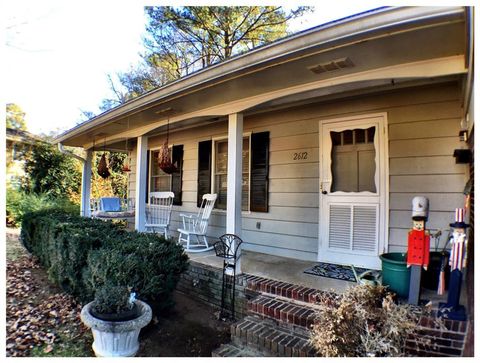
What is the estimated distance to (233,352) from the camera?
2.49m

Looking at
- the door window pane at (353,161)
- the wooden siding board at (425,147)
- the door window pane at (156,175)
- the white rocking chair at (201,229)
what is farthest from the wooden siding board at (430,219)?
the door window pane at (156,175)

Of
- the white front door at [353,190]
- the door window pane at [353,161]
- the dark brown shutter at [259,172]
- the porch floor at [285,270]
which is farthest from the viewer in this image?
the dark brown shutter at [259,172]

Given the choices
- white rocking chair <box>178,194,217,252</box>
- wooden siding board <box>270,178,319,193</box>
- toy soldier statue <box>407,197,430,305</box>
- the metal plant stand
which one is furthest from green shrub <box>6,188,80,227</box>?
toy soldier statue <box>407,197,430,305</box>

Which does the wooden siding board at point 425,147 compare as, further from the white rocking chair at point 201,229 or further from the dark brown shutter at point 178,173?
the dark brown shutter at point 178,173

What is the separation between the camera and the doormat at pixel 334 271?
10.8 feet

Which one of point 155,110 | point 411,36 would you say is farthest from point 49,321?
point 411,36

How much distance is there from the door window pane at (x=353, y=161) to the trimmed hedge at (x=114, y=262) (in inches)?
87.9

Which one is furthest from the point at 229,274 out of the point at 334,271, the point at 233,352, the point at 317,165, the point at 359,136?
the point at 359,136

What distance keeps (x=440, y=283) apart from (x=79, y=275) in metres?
3.52

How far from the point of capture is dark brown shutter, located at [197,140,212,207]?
551 centimetres

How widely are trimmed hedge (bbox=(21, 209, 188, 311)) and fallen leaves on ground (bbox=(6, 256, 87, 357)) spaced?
0.18m

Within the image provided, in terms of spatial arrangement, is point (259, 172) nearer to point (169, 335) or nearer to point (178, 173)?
point (178, 173)

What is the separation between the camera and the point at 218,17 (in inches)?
346

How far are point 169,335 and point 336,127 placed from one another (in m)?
3.12
